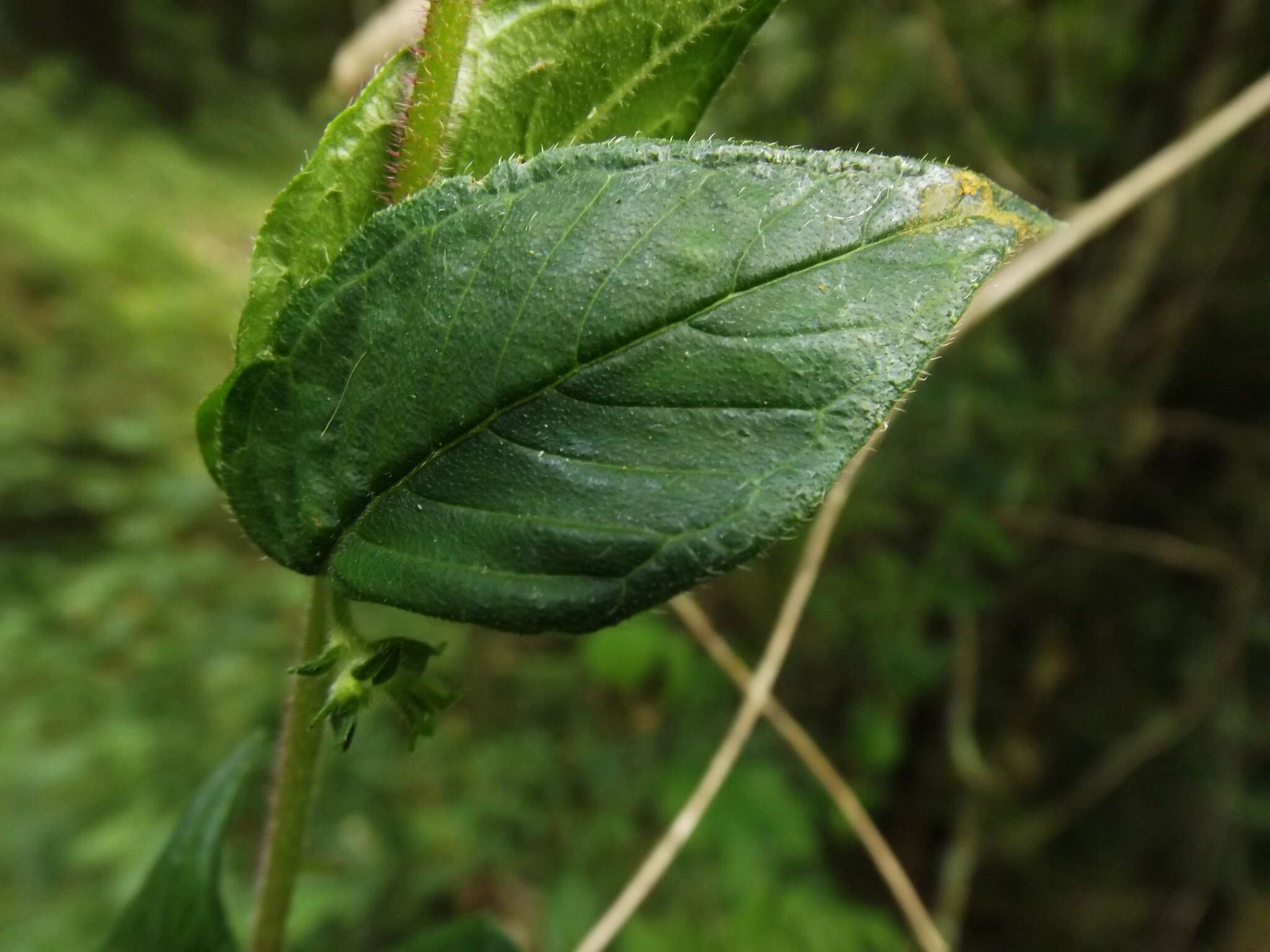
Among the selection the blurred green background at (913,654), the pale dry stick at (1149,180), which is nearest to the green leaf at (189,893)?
the pale dry stick at (1149,180)

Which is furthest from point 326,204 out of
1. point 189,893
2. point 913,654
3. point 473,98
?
point 913,654

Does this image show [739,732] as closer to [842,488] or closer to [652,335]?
[842,488]

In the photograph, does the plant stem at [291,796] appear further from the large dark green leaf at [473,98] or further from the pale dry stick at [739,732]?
the pale dry stick at [739,732]

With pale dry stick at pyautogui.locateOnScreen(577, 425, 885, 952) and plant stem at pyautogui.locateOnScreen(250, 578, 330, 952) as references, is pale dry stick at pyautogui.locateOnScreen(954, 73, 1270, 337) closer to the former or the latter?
pale dry stick at pyautogui.locateOnScreen(577, 425, 885, 952)

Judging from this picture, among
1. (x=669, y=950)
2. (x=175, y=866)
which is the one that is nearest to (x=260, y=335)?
(x=175, y=866)

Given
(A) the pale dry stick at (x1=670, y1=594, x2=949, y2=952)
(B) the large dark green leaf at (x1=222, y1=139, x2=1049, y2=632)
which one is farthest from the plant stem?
(A) the pale dry stick at (x1=670, y1=594, x2=949, y2=952)
